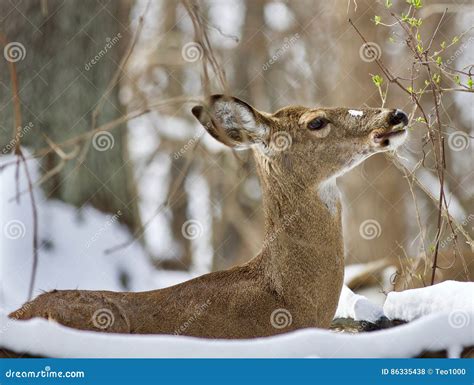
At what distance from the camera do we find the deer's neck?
467 centimetres

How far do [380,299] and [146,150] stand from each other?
5257 millimetres

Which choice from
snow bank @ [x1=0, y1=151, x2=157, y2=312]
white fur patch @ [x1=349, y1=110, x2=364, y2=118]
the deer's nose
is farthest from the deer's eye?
snow bank @ [x1=0, y1=151, x2=157, y2=312]

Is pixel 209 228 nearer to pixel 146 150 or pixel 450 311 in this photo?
pixel 146 150

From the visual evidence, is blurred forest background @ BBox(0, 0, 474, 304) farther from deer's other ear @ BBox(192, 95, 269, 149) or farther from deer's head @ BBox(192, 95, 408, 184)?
deer's head @ BBox(192, 95, 408, 184)

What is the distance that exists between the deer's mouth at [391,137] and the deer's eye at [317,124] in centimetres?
32

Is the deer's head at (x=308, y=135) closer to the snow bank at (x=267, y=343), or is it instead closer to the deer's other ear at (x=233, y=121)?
the deer's other ear at (x=233, y=121)

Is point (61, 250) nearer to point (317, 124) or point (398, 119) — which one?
point (317, 124)

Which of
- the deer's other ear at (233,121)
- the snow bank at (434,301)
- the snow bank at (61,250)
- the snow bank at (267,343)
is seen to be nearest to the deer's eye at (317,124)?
the deer's other ear at (233,121)

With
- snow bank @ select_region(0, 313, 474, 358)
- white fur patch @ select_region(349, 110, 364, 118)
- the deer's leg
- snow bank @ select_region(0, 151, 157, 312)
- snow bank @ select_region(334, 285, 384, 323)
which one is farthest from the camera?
snow bank @ select_region(0, 151, 157, 312)

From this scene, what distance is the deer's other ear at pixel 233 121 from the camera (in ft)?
15.3

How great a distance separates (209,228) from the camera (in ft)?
38.5

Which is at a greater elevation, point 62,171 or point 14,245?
point 62,171
